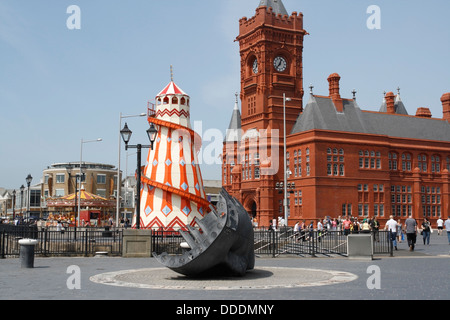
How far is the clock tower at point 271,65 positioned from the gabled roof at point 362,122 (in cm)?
356

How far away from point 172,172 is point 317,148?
1213 inches

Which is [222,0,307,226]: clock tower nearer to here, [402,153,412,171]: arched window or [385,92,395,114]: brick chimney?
[402,153,412,171]: arched window

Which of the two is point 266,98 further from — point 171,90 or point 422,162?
point 171,90

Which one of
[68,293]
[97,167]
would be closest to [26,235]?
[68,293]

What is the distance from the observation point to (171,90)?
35125 millimetres

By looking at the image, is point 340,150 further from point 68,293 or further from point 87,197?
point 68,293

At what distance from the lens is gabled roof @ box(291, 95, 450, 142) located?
65250 mm

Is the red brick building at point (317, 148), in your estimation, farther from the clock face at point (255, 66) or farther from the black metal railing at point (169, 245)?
the black metal railing at point (169, 245)

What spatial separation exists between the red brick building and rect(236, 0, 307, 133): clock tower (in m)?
0.14

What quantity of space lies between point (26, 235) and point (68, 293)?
1698 cm

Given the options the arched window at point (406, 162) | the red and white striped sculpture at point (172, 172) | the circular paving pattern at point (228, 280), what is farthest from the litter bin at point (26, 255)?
the arched window at point (406, 162)

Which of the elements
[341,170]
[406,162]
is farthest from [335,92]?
[406,162]

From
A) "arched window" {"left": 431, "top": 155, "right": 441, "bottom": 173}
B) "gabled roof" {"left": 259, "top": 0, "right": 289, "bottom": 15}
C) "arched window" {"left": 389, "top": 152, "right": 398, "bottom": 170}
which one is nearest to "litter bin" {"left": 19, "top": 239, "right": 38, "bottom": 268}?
"arched window" {"left": 389, "top": 152, "right": 398, "bottom": 170}

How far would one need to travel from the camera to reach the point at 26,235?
26797mm
